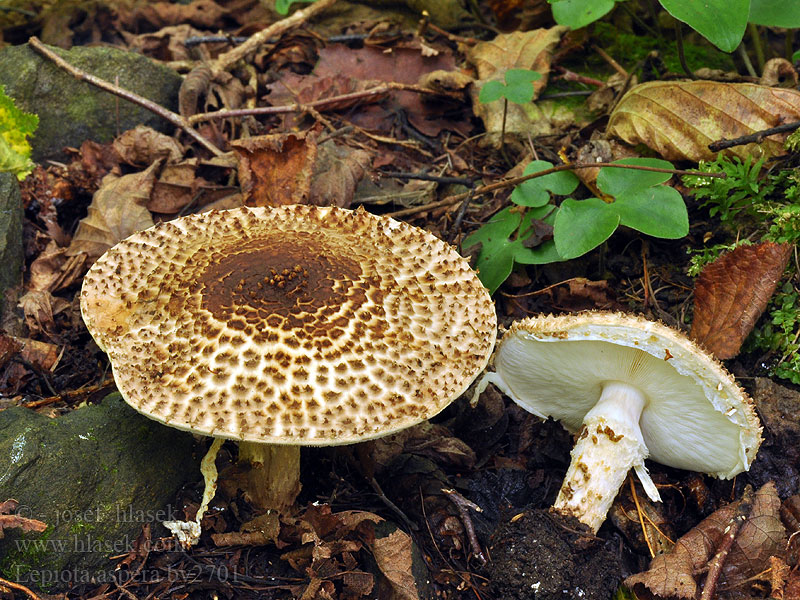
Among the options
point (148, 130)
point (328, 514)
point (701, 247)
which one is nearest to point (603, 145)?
point (701, 247)

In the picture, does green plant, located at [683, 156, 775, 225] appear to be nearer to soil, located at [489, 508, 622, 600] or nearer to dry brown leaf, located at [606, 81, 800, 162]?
dry brown leaf, located at [606, 81, 800, 162]

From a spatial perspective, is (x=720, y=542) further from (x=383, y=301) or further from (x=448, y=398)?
(x=383, y=301)

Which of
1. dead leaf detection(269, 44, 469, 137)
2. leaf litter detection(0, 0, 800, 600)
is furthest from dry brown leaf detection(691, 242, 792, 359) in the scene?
dead leaf detection(269, 44, 469, 137)

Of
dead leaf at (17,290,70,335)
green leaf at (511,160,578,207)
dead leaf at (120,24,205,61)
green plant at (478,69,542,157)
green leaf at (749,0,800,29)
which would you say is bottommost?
dead leaf at (17,290,70,335)

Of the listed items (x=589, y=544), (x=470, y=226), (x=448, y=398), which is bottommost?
(x=589, y=544)

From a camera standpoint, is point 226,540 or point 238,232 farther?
point 238,232

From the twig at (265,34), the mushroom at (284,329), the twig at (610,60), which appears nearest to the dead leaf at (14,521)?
the mushroom at (284,329)
